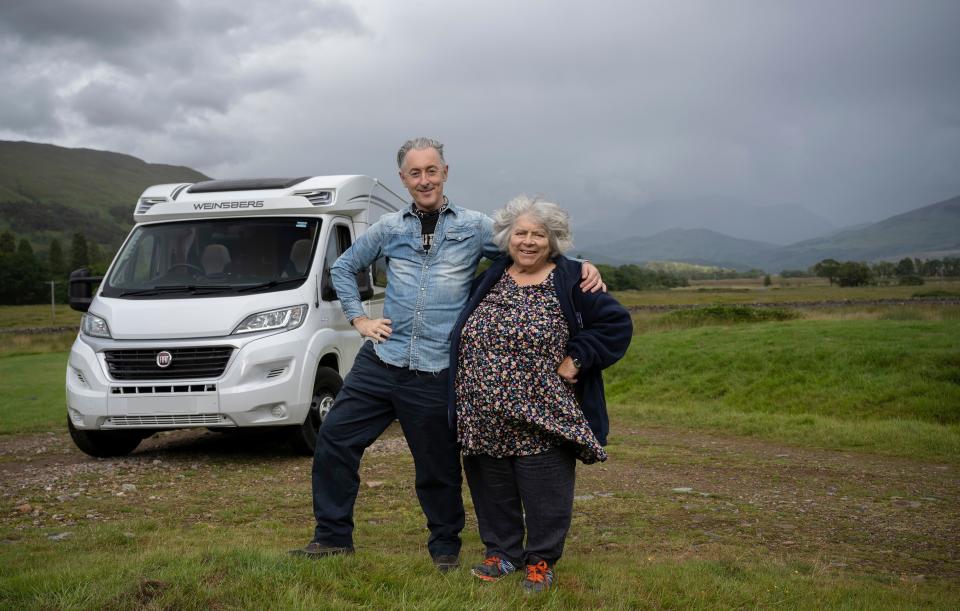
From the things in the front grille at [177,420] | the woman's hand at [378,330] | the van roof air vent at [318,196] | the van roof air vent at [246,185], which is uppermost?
the van roof air vent at [246,185]

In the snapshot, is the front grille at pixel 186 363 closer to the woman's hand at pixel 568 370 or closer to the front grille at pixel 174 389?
the front grille at pixel 174 389

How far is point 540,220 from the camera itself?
4164 mm

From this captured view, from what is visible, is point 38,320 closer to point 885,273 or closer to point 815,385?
point 815,385

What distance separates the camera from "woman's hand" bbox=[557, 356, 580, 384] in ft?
13.4

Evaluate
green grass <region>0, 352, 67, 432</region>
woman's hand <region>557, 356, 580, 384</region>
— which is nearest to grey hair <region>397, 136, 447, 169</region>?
woman's hand <region>557, 356, 580, 384</region>

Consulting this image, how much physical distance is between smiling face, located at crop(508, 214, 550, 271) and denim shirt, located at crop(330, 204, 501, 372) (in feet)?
1.38

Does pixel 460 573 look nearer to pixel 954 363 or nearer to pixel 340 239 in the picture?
pixel 340 239

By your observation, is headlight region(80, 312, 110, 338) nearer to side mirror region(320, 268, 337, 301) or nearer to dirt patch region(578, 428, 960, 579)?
side mirror region(320, 268, 337, 301)

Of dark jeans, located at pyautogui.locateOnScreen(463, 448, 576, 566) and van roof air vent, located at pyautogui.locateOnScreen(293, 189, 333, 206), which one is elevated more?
van roof air vent, located at pyautogui.locateOnScreen(293, 189, 333, 206)

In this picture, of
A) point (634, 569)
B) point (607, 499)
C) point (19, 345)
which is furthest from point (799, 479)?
point (19, 345)

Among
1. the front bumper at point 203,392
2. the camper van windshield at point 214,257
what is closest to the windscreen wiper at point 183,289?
the camper van windshield at point 214,257

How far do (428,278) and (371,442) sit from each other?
97cm

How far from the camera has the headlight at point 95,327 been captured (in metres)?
8.02

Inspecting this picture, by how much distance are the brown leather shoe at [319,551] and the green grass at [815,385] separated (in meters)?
7.73
